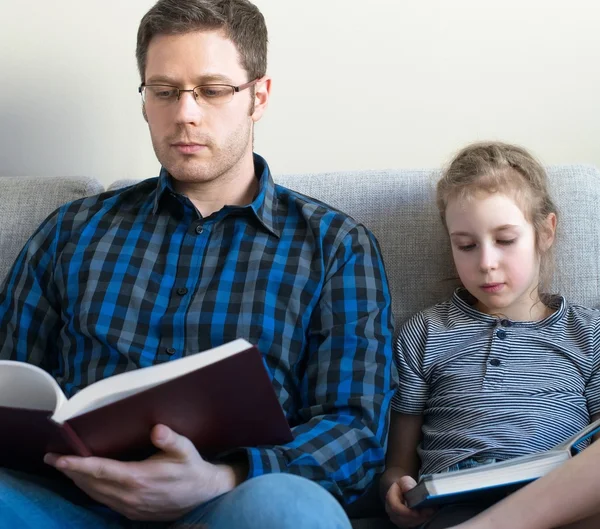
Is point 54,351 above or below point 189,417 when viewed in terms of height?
below

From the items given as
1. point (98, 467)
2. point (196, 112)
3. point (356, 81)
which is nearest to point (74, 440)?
point (98, 467)

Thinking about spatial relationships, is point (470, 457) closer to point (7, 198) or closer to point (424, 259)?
point (424, 259)

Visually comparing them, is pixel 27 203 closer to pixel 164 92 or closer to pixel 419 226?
pixel 164 92

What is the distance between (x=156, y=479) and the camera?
42.1 inches

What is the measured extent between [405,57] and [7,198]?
3.25 ft

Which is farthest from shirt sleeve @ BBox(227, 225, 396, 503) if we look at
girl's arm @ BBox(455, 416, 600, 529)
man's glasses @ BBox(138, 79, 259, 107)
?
man's glasses @ BBox(138, 79, 259, 107)

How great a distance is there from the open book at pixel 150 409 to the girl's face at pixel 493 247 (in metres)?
0.55

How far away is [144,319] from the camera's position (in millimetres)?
1458

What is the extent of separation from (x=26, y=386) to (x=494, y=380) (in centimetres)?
81

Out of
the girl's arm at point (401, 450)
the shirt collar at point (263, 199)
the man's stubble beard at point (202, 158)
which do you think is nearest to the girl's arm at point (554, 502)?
the girl's arm at point (401, 450)

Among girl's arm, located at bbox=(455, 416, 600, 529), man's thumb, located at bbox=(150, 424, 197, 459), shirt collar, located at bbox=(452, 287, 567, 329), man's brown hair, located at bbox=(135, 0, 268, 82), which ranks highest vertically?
man's brown hair, located at bbox=(135, 0, 268, 82)

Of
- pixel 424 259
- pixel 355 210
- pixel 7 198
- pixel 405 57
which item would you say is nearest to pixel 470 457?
pixel 424 259

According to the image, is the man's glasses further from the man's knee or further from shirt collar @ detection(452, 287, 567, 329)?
the man's knee

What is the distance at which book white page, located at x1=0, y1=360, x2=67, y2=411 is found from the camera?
1.11m
